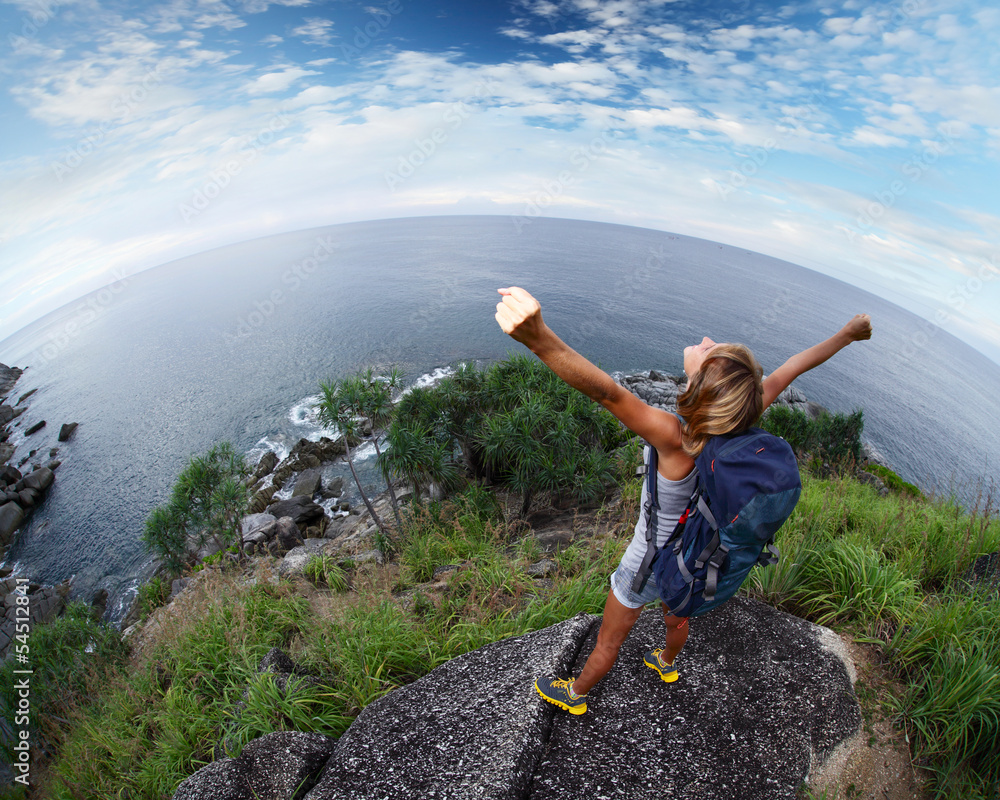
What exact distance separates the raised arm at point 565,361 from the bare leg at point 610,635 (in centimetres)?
128

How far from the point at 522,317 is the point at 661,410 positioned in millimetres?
682

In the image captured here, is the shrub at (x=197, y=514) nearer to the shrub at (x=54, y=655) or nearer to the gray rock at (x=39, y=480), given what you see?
the shrub at (x=54, y=655)

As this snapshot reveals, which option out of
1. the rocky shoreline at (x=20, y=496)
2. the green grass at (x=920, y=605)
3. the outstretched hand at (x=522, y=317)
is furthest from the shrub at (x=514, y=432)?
the rocky shoreline at (x=20, y=496)

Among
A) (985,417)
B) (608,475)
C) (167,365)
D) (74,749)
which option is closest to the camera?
(74,749)

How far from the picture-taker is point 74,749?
207 inches

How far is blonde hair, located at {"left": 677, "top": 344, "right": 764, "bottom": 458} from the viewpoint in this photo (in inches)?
82.7

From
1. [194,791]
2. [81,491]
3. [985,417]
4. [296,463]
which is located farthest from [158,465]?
[985,417]

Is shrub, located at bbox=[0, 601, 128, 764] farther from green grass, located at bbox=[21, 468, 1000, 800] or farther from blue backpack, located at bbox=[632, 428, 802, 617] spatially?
blue backpack, located at bbox=[632, 428, 802, 617]

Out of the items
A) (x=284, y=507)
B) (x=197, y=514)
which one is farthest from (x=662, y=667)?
(x=197, y=514)

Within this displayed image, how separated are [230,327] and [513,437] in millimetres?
94720

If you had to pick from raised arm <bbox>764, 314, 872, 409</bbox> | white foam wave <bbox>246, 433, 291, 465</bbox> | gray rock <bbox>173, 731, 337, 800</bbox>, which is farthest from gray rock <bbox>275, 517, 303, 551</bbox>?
raised arm <bbox>764, 314, 872, 409</bbox>

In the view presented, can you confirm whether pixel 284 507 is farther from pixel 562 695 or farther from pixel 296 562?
pixel 562 695

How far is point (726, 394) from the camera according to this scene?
214 centimetres

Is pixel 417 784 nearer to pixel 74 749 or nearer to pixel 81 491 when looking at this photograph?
pixel 74 749
